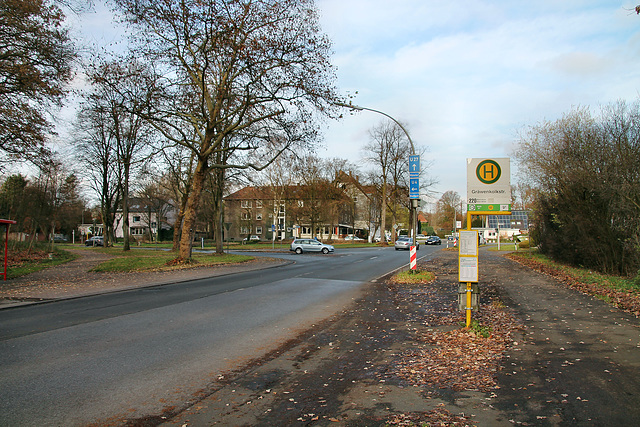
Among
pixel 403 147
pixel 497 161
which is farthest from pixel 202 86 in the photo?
pixel 403 147

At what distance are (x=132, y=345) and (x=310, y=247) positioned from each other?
36.4 m

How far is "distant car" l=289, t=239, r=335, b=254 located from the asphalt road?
2892 centimetres

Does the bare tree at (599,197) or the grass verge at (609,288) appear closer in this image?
the grass verge at (609,288)

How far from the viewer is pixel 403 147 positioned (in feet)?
195

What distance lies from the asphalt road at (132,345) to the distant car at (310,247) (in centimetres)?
2892

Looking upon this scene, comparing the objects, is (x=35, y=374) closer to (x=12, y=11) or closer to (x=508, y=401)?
(x=508, y=401)

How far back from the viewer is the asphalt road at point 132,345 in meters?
4.73

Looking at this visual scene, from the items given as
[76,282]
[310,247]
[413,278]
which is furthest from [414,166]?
[310,247]

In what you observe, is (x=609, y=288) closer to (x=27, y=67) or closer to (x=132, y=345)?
(x=132, y=345)

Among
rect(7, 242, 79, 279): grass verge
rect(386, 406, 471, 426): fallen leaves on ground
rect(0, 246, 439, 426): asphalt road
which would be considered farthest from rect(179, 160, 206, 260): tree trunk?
rect(386, 406, 471, 426): fallen leaves on ground

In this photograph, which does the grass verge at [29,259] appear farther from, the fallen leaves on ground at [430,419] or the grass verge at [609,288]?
the grass verge at [609,288]

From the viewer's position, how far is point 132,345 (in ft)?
23.6

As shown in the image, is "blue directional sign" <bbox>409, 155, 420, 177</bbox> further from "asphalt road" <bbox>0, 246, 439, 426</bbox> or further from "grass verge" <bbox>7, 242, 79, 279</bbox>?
"grass verge" <bbox>7, 242, 79, 279</bbox>

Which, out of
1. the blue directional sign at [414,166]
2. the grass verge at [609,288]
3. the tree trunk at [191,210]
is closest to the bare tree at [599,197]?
the grass verge at [609,288]
